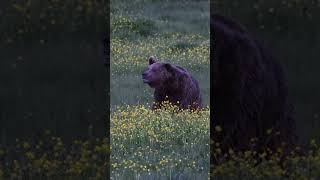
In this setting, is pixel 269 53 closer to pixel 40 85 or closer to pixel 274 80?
pixel 274 80

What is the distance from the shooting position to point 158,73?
463cm

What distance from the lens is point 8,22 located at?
5125 mm

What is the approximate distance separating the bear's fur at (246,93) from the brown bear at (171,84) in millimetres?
313

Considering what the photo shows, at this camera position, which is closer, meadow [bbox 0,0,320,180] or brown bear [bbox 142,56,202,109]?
brown bear [bbox 142,56,202,109]

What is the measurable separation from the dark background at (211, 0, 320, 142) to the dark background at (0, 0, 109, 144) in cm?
115

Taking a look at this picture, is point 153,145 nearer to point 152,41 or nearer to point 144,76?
point 144,76

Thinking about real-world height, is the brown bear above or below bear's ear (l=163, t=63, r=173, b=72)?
below

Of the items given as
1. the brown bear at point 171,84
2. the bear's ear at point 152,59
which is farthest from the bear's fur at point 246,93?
the bear's ear at point 152,59

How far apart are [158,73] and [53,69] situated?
884mm

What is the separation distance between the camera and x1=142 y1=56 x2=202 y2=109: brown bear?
4613 millimetres

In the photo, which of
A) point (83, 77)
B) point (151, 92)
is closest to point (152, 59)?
point (151, 92)

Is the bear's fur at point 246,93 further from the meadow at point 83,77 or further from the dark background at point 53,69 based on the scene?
the dark background at point 53,69

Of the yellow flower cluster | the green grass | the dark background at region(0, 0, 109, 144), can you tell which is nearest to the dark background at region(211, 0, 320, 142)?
the green grass

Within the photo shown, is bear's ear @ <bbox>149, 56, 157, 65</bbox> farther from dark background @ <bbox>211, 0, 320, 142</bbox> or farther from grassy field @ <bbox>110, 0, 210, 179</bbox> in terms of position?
dark background @ <bbox>211, 0, 320, 142</bbox>
